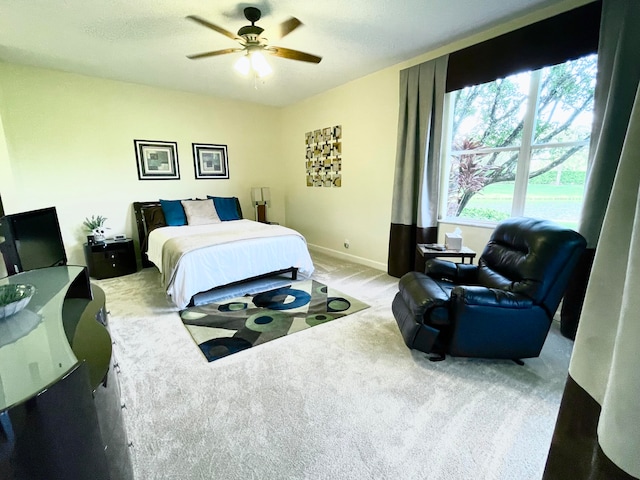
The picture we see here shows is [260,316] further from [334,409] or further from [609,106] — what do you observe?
[609,106]

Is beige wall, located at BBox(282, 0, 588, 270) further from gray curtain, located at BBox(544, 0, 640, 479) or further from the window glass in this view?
gray curtain, located at BBox(544, 0, 640, 479)

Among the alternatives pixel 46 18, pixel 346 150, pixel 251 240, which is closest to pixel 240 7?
pixel 46 18

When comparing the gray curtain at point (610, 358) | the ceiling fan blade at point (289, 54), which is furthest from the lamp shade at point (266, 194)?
the gray curtain at point (610, 358)

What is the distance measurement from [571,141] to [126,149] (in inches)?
204

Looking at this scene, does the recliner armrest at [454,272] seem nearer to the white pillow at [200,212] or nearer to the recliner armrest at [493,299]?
the recliner armrest at [493,299]

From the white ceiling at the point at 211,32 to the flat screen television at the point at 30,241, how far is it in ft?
5.36

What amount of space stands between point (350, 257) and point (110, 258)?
3.34 m

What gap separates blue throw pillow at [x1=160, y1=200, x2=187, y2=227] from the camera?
4.19m

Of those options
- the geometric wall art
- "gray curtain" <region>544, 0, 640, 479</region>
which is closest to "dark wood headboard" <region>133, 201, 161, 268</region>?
the geometric wall art

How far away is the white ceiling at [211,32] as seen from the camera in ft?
7.52

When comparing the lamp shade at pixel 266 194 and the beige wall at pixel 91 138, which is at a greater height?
the beige wall at pixel 91 138

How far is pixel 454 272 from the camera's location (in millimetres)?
2518

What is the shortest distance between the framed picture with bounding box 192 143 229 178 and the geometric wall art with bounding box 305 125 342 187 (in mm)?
1446

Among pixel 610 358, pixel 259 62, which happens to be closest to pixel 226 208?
pixel 259 62
